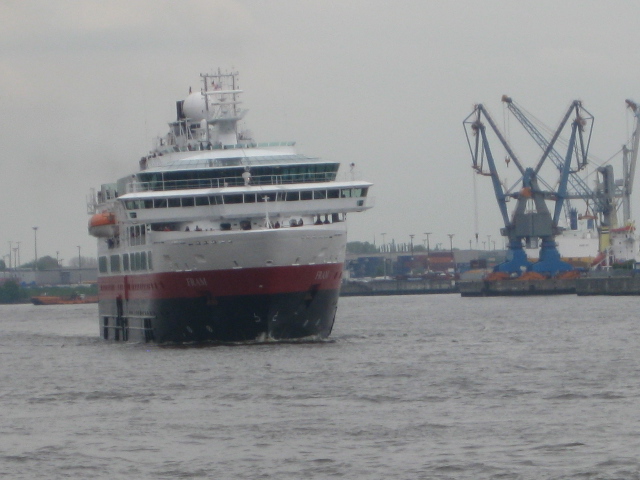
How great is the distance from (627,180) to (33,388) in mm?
134445

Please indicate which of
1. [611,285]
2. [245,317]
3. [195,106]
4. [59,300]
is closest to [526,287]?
[611,285]

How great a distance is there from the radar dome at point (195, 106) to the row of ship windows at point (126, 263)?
7474 mm

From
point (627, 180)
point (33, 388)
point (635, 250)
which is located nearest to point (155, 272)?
point (33, 388)

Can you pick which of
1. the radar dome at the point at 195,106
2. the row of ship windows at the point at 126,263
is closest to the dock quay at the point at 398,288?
the row of ship windows at the point at 126,263

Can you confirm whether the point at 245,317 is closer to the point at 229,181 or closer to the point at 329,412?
the point at 229,181

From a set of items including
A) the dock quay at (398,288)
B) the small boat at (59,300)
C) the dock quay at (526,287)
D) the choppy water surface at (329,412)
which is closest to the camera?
the choppy water surface at (329,412)

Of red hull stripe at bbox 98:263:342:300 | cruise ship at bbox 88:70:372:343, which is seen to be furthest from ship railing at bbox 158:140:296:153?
red hull stripe at bbox 98:263:342:300

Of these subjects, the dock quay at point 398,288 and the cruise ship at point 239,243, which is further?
the dock quay at point 398,288

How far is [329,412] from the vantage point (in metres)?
29.1

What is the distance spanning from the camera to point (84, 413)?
100ft

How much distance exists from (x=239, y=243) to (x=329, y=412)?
16.7 metres

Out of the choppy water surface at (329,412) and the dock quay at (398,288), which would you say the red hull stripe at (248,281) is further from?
the dock quay at (398,288)

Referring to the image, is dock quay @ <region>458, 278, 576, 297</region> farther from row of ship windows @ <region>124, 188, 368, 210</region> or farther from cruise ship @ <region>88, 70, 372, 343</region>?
row of ship windows @ <region>124, 188, 368, 210</region>

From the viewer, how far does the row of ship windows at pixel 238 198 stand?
47.4m
